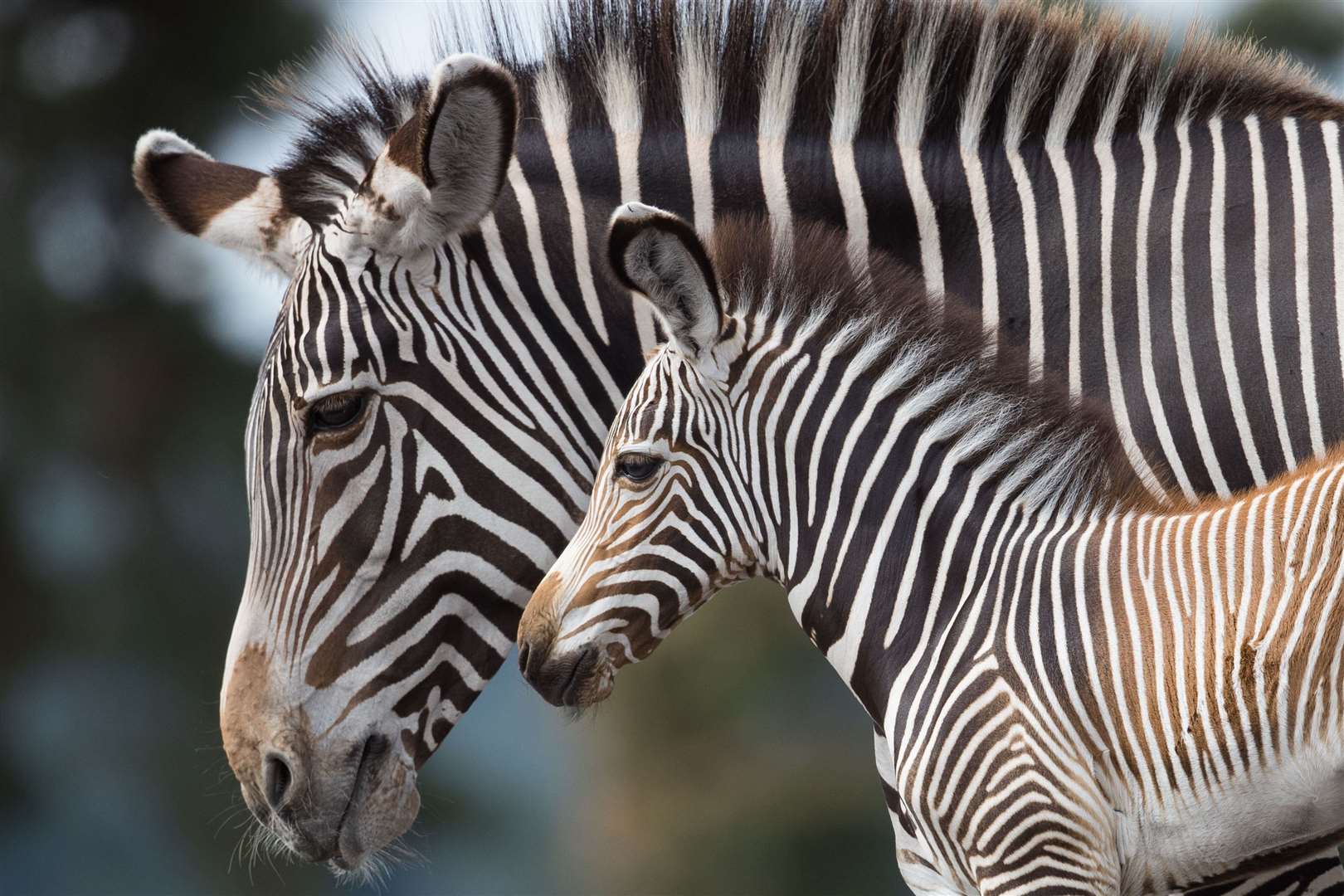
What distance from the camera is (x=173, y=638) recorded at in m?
15.9

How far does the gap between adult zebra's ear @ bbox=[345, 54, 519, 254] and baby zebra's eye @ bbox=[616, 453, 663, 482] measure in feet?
3.03

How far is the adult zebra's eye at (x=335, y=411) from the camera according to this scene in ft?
12.3

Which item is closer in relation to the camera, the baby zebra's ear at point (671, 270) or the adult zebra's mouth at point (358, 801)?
the baby zebra's ear at point (671, 270)

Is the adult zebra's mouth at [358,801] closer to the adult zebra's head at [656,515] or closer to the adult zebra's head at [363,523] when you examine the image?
the adult zebra's head at [363,523]

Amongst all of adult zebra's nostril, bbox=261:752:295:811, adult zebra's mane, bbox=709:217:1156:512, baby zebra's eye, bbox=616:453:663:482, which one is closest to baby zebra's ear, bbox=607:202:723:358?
adult zebra's mane, bbox=709:217:1156:512

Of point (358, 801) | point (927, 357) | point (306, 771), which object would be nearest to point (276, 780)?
point (306, 771)

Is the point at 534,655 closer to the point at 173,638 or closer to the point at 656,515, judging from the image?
the point at 656,515

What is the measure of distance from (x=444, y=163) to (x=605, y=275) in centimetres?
60

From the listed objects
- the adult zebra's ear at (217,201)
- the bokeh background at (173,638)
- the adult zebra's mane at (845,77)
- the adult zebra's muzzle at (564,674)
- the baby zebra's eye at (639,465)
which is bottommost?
the bokeh background at (173,638)

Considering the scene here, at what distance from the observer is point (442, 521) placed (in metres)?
3.84

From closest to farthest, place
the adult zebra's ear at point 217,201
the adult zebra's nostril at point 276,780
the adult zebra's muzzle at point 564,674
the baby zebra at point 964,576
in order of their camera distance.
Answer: the baby zebra at point 964,576 → the adult zebra's muzzle at point 564,674 → the adult zebra's nostril at point 276,780 → the adult zebra's ear at point 217,201

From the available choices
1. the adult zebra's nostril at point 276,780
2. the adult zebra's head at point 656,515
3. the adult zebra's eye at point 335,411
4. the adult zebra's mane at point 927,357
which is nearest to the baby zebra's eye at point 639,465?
the adult zebra's head at point 656,515

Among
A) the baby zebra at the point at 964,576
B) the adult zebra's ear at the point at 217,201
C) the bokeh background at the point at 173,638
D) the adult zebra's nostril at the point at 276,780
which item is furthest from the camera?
the bokeh background at the point at 173,638

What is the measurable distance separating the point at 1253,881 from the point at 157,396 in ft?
50.6
